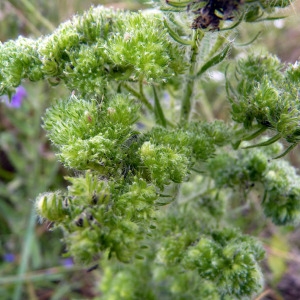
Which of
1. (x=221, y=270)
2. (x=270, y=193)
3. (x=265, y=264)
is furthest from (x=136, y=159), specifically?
(x=265, y=264)

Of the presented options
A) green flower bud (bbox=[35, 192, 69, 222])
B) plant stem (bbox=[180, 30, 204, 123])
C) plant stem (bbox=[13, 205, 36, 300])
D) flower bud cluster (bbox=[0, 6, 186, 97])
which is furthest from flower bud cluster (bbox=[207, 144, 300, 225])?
plant stem (bbox=[13, 205, 36, 300])

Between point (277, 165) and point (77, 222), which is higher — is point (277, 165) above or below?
above

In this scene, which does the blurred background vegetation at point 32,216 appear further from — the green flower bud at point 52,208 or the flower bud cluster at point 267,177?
the green flower bud at point 52,208

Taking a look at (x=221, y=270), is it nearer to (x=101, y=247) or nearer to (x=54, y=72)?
(x=101, y=247)

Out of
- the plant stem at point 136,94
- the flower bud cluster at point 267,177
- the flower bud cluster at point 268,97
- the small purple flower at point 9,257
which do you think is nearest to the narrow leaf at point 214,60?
the flower bud cluster at point 268,97

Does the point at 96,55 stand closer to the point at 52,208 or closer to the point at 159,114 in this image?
the point at 159,114

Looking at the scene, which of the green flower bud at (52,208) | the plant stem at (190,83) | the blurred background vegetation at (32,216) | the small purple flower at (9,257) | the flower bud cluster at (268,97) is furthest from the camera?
the small purple flower at (9,257)

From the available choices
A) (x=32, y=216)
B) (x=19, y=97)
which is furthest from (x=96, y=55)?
(x=19, y=97)

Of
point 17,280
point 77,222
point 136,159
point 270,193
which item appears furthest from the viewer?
point 17,280
